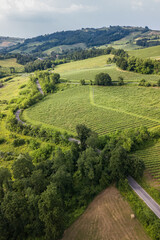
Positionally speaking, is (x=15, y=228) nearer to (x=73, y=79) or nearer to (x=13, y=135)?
(x=13, y=135)

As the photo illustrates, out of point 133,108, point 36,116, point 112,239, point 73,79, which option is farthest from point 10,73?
point 112,239

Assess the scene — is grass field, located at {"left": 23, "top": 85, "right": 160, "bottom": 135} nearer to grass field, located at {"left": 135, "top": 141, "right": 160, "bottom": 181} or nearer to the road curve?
grass field, located at {"left": 135, "top": 141, "right": 160, "bottom": 181}

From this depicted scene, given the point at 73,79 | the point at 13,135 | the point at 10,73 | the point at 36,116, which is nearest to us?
the point at 13,135

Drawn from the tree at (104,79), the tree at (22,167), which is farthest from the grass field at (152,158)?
the tree at (104,79)

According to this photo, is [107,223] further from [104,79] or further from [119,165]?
[104,79]

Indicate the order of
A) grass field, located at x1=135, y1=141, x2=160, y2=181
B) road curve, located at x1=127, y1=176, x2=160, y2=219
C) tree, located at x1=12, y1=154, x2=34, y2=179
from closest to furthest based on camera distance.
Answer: road curve, located at x1=127, y1=176, x2=160, y2=219
tree, located at x1=12, y1=154, x2=34, y2=179
grass field, located at x1=135, y1=141, x2=160, y2=181

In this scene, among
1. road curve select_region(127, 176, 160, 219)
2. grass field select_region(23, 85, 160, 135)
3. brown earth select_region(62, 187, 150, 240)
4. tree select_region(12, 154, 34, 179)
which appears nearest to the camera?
brown earth select_region(62, 187, 150, 240)

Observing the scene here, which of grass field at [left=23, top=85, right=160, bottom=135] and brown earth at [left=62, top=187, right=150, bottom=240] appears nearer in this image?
brown earth at [left=62, top=187, right=150, bottom=240]

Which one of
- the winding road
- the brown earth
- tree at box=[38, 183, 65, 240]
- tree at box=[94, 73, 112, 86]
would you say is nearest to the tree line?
tree at box=[38, 183, 65, 240]
